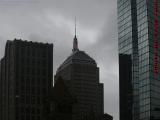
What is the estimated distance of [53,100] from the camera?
133 meters

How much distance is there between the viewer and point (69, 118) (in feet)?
436

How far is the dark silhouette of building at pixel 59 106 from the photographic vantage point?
131 m

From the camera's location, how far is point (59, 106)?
431 feet

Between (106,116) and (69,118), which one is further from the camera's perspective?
(106,116)

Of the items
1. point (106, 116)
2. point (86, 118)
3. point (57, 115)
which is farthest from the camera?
point (106, 116)

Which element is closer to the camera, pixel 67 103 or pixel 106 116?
pixel 67 103

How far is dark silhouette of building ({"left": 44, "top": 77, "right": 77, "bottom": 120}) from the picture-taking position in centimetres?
13138

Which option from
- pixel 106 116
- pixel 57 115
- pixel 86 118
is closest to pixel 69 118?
pixel 57 115

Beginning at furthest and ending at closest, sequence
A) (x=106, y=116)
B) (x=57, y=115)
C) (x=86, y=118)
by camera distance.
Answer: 1. (x=106, y=116)
2. (x=86, y=118)
3. (x=57, y=115)

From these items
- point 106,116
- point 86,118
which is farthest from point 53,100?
point 106,116

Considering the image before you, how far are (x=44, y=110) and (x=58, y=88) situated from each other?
5569 mm

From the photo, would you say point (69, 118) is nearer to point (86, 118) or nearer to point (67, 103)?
point (67, 103)

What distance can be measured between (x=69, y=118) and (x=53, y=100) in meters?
4.91

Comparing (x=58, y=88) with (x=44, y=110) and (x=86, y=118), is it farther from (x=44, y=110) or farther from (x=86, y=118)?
(x=86, y=118)
